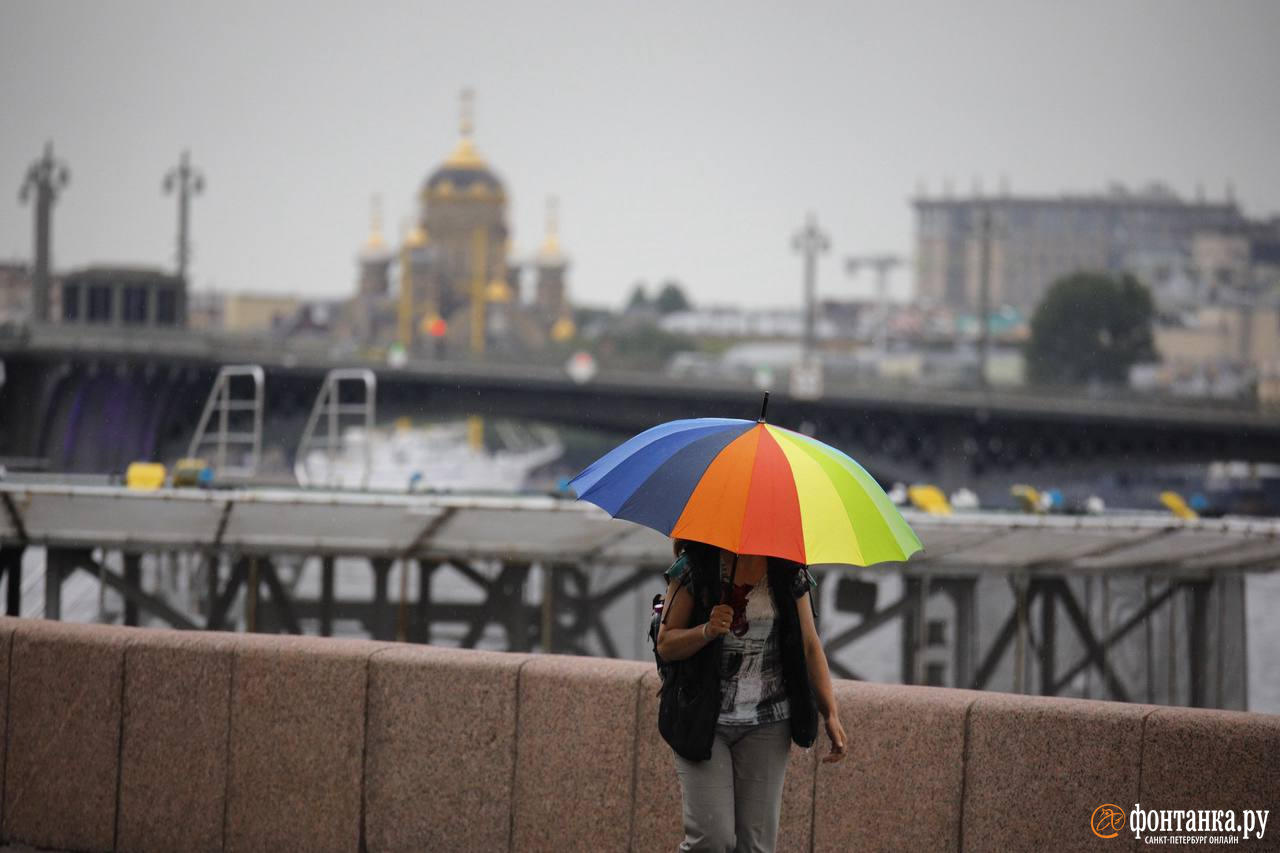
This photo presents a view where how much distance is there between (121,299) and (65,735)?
72358 millimetres

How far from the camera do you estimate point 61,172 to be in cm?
5581

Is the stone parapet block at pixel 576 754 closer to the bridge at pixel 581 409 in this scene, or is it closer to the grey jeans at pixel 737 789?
the grey jeans at pixel 737 789

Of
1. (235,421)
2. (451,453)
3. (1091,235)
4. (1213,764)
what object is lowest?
(451,453)

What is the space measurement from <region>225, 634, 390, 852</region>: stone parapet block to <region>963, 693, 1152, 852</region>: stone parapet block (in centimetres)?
255

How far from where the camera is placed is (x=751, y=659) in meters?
5.86

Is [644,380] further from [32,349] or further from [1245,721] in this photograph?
[1245,721]

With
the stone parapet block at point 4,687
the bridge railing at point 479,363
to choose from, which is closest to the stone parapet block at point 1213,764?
the stone parapet block at point 4,687

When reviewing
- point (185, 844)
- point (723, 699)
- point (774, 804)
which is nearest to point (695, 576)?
point (723, 699)

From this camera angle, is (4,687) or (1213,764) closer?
(1213,764)

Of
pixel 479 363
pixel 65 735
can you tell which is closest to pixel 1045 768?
pixel 65 735

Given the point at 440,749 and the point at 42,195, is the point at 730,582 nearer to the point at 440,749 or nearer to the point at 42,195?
the point at 440,749

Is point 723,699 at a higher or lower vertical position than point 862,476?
lower

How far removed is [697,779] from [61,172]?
53.6m

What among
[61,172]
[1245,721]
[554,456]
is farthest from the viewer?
[554,456]
